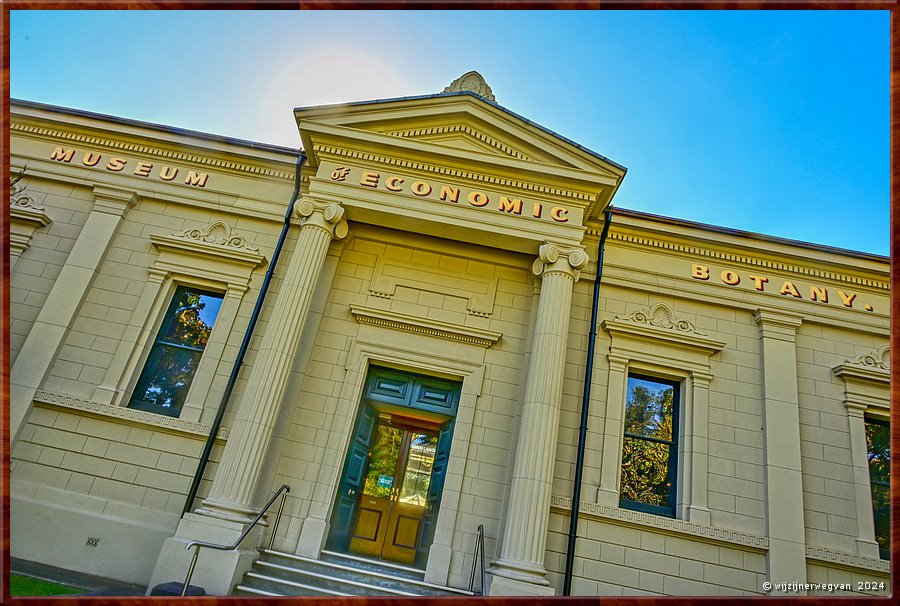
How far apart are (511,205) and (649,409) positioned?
3983mm

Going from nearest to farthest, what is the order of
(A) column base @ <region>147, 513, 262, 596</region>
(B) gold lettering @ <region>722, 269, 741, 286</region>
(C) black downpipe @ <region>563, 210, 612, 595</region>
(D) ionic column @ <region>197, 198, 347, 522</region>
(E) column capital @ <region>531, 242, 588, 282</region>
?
(A) column base @ <region>147, 513, 262, 596</region>, (D) ionic column @ <region>197, 198, 347, 522</region>, (C) black downpipe @ <region>563, 210, 612, 595</region>, (E) column capital @ <region>531, 242, 588, 282</region>, (B) gold lettering @ <region>722, 269, 741, 286</region>

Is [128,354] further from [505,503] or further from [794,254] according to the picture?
[794,254]

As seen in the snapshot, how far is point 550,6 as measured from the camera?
2.30 m

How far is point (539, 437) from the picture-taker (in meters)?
7.25

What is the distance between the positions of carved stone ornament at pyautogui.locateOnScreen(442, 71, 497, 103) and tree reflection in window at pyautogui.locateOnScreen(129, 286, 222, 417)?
593 cm

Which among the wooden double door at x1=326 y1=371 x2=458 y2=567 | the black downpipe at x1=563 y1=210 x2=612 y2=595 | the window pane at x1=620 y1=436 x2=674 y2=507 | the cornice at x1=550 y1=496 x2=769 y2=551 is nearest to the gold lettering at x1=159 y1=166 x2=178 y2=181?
the wooden double door at x1=326 y1=371 x2=458 y2=567

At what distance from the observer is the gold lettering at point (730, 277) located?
9.08 m

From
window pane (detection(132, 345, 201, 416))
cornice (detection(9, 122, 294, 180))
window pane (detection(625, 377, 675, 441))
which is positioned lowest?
window pane (detection(132, 345, 201, 416))

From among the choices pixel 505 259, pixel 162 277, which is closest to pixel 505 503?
pixel 505 259

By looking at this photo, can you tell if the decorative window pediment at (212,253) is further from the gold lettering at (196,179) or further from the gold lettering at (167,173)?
the gold lettering at (167,173)

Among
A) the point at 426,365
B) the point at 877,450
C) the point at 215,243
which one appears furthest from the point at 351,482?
the point at 877,450

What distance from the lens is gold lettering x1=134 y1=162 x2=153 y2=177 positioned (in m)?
9.71

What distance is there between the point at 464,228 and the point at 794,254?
18.5 feet

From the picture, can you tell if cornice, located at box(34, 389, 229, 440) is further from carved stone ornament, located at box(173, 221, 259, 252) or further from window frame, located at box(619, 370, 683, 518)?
window frame, located at box(619, 370, 683, 518)
